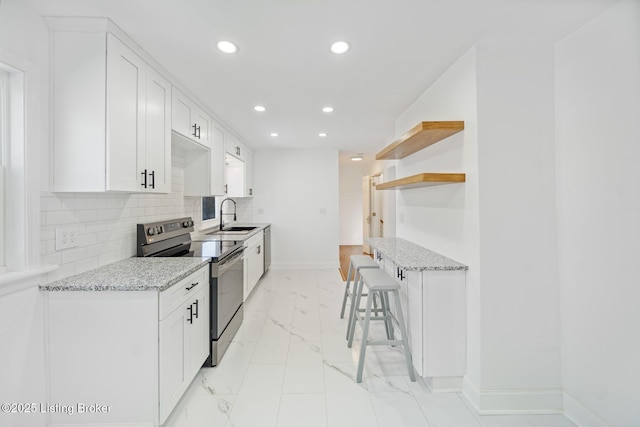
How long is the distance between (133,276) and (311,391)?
4.61ft

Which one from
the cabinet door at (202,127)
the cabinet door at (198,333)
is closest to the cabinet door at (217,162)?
the cabinet door at (202,127)

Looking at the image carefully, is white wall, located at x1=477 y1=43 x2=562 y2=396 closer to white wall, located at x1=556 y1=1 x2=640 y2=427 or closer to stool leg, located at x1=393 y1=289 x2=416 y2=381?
white wall, located at x1=556 y1=1 x2=640 y2=427

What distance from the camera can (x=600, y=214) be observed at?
1.53 metres

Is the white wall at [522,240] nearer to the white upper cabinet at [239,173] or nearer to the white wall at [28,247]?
the white wall at [28,247]

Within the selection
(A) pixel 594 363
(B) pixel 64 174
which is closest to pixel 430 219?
(A) pixel 594 363

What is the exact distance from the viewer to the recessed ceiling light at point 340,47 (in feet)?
5.99

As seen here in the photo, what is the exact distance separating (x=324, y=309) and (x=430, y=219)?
1734 mm

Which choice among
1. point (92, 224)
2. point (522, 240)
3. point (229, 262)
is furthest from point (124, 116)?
point (522, 240)

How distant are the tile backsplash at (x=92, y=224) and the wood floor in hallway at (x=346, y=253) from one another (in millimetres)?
3348

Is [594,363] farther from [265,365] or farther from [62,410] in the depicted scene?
[62,410]

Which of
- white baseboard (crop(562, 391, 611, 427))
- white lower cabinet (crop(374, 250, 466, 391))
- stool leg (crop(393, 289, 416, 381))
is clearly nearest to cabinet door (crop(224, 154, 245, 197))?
stool leg (crop(393, 289, 416, 381))

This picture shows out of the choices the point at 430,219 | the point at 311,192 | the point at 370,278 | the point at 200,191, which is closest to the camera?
the point at 370,278

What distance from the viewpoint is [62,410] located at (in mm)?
1518

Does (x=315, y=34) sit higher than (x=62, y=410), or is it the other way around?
(x=315, y=34)
